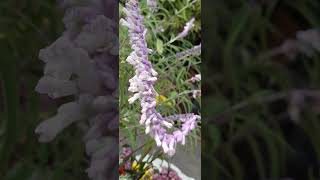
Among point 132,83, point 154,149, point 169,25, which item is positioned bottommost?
point 154,149

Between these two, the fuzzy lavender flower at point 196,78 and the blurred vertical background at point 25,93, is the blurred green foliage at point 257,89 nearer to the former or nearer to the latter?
the fuzzy lavender flower at point 196,78

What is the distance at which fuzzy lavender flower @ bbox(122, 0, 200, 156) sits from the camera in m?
1.03

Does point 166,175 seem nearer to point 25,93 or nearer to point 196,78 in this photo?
point 196,78

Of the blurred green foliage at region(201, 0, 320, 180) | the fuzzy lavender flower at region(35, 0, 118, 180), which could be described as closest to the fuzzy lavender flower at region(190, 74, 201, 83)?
the blurred green foliage at region(201, 0, 320, 180)

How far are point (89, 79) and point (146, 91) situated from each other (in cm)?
11

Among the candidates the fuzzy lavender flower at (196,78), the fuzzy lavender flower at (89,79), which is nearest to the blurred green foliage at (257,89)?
the fuzzy lavender flower at (196,78)

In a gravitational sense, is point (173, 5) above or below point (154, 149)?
above

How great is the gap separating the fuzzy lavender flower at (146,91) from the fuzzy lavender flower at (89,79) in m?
0.03

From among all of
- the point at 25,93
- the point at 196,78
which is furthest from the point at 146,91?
the point at 25,93

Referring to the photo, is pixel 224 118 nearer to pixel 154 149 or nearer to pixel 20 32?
pixel 154 149

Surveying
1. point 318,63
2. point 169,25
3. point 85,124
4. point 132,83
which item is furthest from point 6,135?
point 318,63

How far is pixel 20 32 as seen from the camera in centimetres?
100

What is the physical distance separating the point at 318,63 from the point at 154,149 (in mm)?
335

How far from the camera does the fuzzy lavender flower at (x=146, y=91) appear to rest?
103 centimetres
